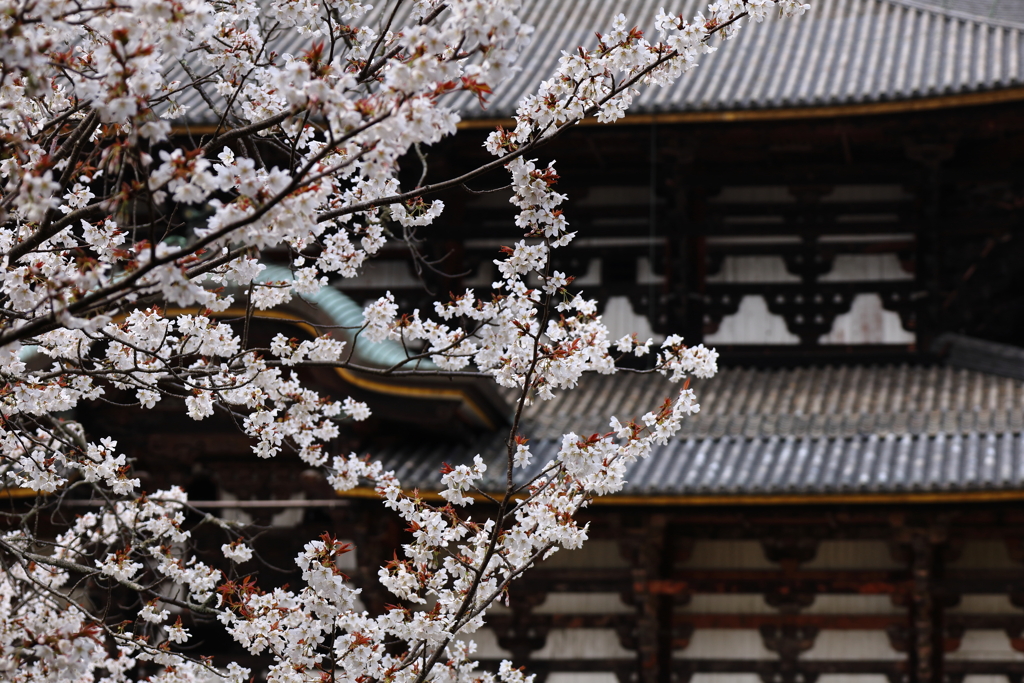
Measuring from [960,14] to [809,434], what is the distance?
202 inches

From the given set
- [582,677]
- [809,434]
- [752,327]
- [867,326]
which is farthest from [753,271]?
[582,677]

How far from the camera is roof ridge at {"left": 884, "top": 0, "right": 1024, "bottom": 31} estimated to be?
1136 centimetres

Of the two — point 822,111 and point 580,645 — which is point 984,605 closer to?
point 580,645

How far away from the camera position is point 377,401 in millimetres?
9078

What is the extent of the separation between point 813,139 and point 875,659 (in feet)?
14.3

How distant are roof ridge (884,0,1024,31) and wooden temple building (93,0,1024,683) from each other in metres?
0.08

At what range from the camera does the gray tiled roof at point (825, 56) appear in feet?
33.0

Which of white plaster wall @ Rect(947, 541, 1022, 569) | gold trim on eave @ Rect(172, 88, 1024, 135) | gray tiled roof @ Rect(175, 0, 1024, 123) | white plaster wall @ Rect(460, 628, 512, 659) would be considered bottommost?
white plaster wall @ Rect(460, 628, 512, 659)

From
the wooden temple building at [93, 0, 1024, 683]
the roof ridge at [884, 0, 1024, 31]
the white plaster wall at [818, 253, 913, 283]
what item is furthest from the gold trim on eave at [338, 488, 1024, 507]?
the roof ridge at [884, 0, 1024, 31]

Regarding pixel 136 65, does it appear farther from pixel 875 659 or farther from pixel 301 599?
pixel 875 659

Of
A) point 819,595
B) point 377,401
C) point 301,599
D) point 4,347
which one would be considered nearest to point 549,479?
point 301,599

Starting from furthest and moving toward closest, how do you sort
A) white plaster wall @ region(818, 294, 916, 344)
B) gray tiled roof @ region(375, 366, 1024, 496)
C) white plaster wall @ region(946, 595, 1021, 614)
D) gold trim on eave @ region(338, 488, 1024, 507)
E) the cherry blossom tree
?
white plaster wall @ region(818, 294, 916, 344), white plaster wall @ region(946, 595, 1021, 614), gray tiled roof @ region(375, 366, 1024, 496), gold trim on eave @ region(338, 488, 1024, 507), the cherry blossom tree

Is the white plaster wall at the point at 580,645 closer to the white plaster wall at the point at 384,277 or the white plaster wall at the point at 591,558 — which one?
the white plaster wall at the point at 591,558

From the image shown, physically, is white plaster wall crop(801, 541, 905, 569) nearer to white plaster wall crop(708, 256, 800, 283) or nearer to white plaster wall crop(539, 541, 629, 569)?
white plaster wall crop(539, 541, 629, 569)
